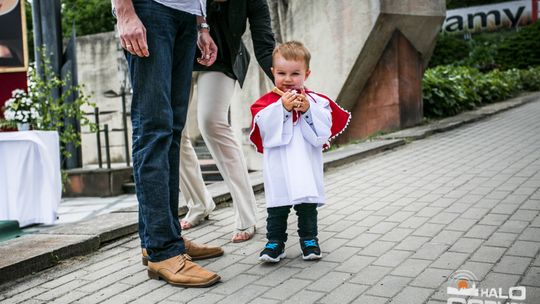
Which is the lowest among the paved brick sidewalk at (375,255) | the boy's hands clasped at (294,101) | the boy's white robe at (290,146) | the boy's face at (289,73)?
the paved brick sidewalk at (375,255)

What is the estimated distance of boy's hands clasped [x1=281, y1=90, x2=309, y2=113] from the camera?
10.6 ft

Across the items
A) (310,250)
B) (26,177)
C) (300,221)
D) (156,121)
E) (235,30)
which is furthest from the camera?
(26,177)

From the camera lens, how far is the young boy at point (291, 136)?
3271 mm

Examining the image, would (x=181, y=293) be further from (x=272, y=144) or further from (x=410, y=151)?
(x=410, y=151)

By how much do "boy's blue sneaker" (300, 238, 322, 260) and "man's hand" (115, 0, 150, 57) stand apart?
4.35ft

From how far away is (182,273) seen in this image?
304 cm

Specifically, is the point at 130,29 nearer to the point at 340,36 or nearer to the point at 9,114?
the point at 9,114

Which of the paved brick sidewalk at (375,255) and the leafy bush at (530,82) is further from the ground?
the leafy bush at (530,82)

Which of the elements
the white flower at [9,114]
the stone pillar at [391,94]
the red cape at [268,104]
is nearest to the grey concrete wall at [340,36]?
the stone pillar at [391,94]

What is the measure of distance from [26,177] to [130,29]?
9.43 feet

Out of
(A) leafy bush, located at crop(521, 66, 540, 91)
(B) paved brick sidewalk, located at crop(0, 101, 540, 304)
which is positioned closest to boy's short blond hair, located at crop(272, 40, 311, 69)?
(B) paved brick sidewalk, located at crop(0, 101, 540, 304)

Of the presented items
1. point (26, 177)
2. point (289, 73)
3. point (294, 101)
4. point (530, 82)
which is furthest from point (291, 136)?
point (530, 82)

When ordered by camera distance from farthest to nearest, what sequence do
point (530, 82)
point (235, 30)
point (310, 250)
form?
point (530, 82) < point (235, 30) < point (310, 250)

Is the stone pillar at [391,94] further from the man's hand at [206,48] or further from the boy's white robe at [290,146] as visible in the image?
the boy's white robe at [290,146]
